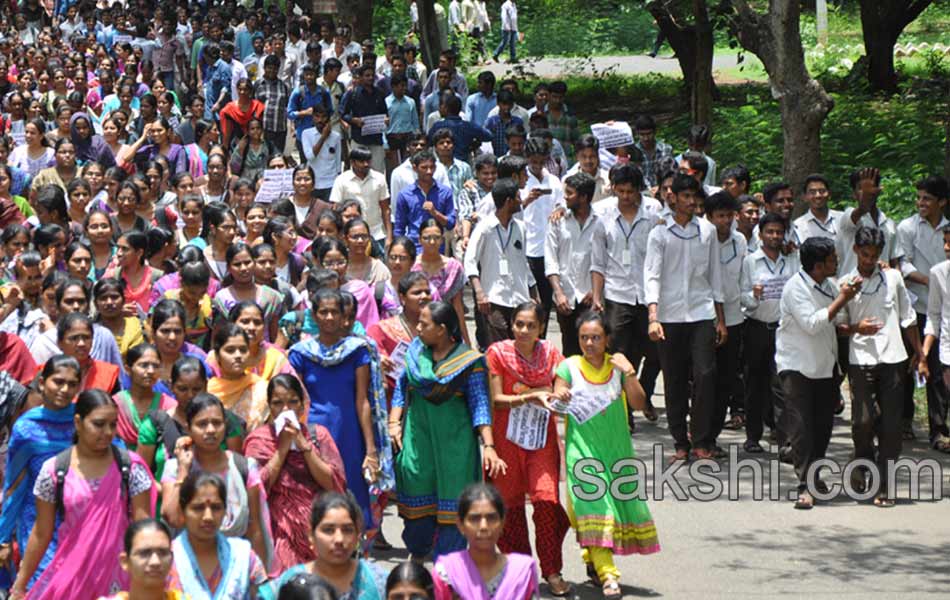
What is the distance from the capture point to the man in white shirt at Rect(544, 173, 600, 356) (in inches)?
456

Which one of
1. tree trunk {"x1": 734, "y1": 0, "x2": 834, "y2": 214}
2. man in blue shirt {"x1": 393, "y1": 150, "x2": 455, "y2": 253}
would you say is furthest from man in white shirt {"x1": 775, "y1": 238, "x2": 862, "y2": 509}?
tree trunk {"x1": 734, "y1": 0, "x2": 834, "y2": 214}

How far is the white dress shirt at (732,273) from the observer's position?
1116 centimetres

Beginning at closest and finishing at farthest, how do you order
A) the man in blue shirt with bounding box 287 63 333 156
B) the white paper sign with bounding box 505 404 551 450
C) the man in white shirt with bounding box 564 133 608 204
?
the white paper sign with bounding box 505 404 551 450
the man in white shirt with bounding box 564 133 608 204
the man in blue shirt with bounding box 287 63 333 156

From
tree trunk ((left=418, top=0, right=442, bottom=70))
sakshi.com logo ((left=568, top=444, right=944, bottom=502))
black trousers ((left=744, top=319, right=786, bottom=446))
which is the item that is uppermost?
tree trunk ((left=418, top=0, right=442, bottom=70))

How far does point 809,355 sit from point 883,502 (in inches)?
40.7

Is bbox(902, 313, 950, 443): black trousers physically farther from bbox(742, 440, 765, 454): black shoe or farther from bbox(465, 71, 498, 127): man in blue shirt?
bbox(465, 71, 498, 127): man in blue shirt

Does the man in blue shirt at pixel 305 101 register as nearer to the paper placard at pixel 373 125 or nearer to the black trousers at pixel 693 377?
the paper placard at pixel 373 125

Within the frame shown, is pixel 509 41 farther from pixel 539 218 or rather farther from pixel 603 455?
pixel 603 455

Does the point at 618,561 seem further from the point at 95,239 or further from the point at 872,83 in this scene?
the point at 872,83

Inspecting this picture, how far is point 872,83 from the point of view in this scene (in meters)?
24.2

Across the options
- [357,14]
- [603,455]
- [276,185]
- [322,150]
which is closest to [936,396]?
[603,455]

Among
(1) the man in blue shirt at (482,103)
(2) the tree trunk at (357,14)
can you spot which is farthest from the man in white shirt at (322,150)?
(2) the tree trunk at (357,14)

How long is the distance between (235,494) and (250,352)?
1.42 m

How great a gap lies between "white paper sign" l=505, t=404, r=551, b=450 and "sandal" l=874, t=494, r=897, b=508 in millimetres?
2767
